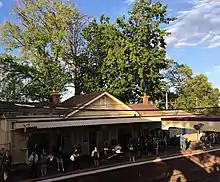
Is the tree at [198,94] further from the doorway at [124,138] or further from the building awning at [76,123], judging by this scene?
the building awning at [76,123]

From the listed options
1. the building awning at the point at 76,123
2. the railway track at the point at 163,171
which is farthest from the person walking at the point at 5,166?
the building awning at the point at 76,123

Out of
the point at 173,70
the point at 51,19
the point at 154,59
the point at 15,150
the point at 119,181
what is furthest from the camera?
the point at 173,70

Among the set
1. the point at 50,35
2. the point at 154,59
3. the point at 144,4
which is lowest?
the point at 154,59

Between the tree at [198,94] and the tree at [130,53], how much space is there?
716 inches

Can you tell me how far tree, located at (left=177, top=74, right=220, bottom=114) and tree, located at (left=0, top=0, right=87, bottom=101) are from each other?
23.6m

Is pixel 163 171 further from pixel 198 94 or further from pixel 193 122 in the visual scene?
pixel 198 94

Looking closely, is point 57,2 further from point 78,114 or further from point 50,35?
point 78,114

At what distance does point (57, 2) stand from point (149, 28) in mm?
10789

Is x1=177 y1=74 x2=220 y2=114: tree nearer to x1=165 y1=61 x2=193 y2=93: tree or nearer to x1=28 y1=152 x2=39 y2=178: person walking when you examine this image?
x1=165 y1=61 x2=193 y2=93: tree

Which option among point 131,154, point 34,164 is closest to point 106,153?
point 131,154

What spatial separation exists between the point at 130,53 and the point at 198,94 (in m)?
27.6

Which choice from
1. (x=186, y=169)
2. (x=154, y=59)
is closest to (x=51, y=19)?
(x=154, y=59)

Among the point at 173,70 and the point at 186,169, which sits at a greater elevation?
the point at 173,70

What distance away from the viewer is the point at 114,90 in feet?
116
